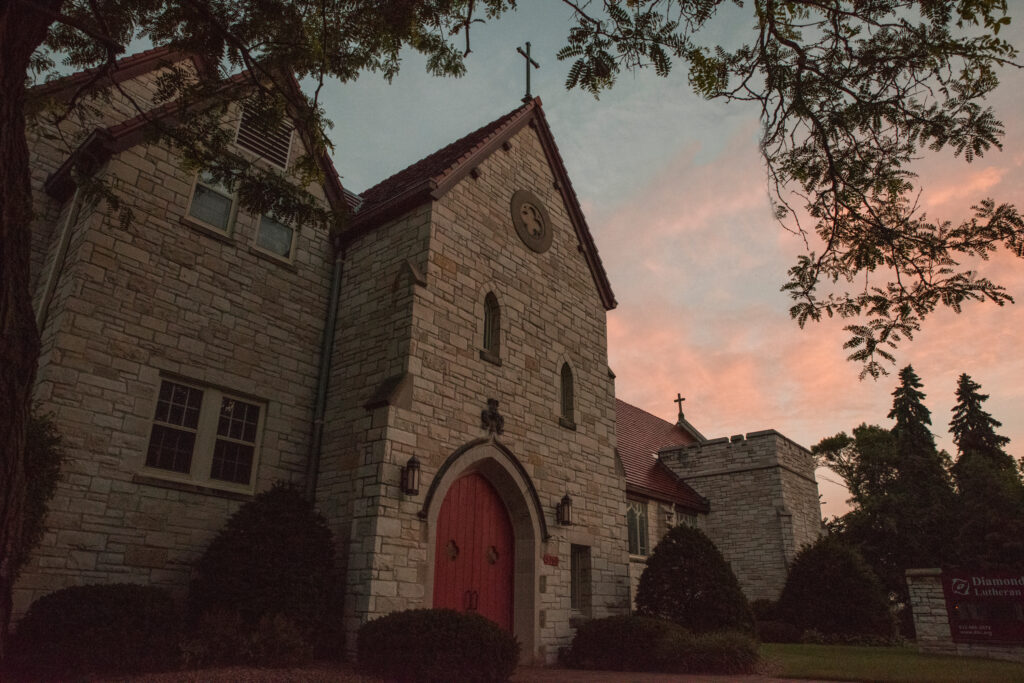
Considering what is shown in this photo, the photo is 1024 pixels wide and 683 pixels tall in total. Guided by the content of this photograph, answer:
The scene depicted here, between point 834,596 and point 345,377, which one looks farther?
point 834,596

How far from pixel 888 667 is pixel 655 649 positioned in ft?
12.4

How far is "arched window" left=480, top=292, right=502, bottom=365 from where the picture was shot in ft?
43.4

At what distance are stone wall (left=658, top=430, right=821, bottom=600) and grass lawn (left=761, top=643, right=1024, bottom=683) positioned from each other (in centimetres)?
748

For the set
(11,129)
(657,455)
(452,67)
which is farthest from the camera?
(657,455)

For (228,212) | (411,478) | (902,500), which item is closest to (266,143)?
(228,212)

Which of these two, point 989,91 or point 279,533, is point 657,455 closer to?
point 279,533

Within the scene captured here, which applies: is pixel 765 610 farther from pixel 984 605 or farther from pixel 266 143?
pixel 266 143

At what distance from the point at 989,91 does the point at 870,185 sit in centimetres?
123

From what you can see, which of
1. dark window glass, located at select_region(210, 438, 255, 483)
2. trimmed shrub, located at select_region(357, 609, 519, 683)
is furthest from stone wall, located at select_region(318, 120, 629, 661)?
dark window glass, located at select_region(210, 438, 255, 483)

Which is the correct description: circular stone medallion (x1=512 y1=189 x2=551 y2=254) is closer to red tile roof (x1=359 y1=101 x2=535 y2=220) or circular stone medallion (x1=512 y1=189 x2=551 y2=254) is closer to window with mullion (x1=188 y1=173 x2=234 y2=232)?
red tile roof (x1=359 y1=101 x2=535 y2=220)

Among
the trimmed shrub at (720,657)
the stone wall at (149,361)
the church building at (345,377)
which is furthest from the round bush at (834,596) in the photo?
the stone wall at (149,361)

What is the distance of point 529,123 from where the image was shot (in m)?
16.7

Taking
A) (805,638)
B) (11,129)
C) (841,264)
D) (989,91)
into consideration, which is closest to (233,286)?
(11,129)

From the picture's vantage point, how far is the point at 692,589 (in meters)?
14.1
